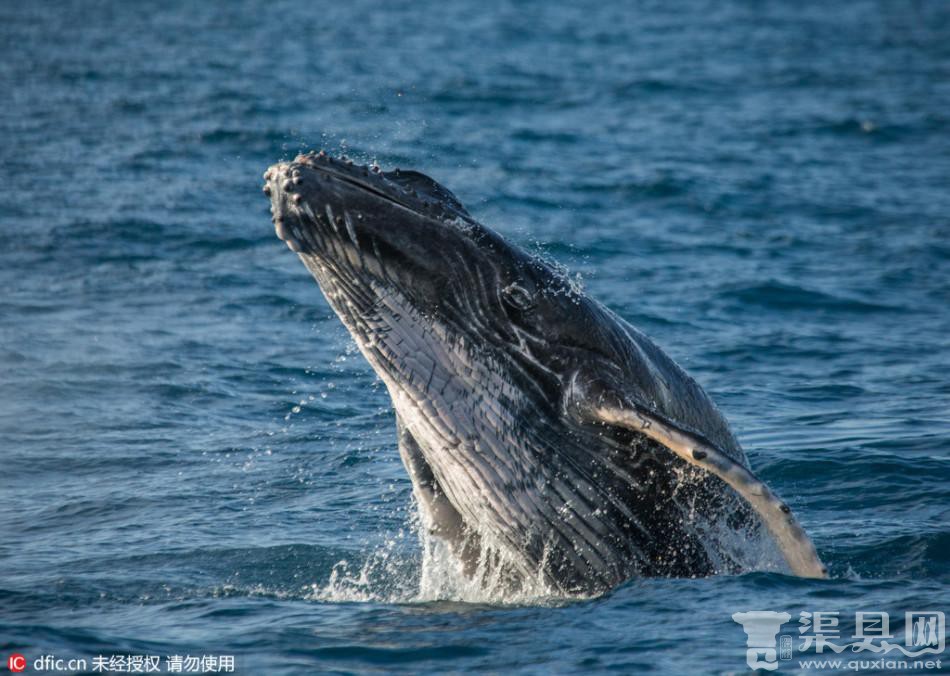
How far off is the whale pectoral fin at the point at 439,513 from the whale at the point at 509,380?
0.32m

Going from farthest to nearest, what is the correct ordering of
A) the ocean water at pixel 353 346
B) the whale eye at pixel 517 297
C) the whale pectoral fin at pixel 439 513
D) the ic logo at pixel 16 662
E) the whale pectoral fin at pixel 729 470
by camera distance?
the whale pectoral fin at pixel 439 513 → the ocean water at pixel 353 346 → the whale eye at pixel 517 297 → the ic logo at pixel 16 662 → the whale pectoral fin at pixel 729 470

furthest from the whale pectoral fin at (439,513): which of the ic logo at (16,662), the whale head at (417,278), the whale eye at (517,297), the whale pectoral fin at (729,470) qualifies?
the ic logo at (16,662)

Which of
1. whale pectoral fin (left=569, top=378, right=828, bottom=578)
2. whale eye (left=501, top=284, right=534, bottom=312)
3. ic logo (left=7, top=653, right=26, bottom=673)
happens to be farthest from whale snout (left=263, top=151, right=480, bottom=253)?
ic logo (left=7, top=653, right=26, bottom=673)

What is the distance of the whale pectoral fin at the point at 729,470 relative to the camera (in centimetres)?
948

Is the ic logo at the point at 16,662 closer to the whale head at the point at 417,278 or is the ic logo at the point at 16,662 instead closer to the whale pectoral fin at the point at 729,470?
the whale head at the point at 417,278

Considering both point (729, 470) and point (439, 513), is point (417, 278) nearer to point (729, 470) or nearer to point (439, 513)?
point (439, 513)

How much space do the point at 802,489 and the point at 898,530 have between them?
5.39ft

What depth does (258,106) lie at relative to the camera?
3734cm

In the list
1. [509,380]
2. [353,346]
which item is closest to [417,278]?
[509,380]

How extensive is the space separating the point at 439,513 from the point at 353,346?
4.71 m

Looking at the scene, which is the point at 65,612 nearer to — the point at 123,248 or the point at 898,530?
the point at 898,530

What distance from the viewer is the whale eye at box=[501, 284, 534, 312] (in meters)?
10.4

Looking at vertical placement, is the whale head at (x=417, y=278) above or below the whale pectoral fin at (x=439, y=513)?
above

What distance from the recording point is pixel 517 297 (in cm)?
1042
